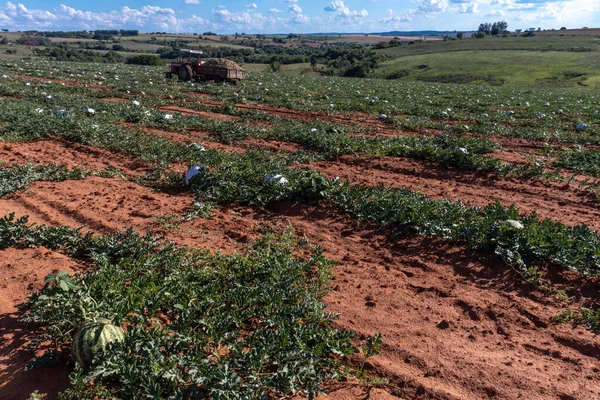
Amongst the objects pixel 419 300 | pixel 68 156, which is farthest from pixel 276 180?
pixel 68 156

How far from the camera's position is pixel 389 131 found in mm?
12734

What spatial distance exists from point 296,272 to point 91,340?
215 cm

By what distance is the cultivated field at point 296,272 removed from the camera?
3.17 metres

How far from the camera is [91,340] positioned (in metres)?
2.94

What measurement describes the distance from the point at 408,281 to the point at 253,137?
24.3 ft

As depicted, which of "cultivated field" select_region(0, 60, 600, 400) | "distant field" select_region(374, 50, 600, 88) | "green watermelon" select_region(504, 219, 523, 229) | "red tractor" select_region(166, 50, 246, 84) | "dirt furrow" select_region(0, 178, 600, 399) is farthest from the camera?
"distant field" select_region(374, 50, 600, 88)

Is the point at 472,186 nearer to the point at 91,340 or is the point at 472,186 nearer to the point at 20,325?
the point at 91,340

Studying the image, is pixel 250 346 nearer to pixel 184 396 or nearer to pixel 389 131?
pixel 184 396

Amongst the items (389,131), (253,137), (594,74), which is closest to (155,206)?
(253,137)

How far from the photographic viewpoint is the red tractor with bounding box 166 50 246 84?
2503 centimetres

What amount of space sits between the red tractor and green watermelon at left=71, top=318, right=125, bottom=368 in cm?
2388

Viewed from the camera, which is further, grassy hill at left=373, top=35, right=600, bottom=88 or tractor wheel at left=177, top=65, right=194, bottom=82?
grassy hill at left=373, top=35, right=600, bottom=88

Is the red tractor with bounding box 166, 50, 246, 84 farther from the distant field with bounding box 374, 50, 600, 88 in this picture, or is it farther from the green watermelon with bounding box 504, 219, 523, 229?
the distant field with bounding box 374, 50, 600, 88

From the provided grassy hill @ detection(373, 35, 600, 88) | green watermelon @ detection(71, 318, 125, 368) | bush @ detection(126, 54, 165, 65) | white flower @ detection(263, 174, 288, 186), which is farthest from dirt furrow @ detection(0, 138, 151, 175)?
bush @ detection(126, 54, 165, 65)
